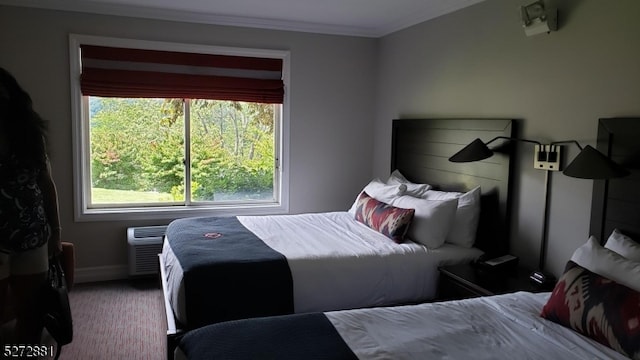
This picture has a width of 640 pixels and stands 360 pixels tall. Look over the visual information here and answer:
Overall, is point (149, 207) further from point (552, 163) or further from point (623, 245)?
point (623, 245)

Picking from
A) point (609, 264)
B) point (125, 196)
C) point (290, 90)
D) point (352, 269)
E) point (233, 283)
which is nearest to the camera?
point (609, 264)

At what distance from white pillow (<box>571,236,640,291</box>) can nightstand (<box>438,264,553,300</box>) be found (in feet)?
1.62

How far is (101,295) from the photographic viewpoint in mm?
3984

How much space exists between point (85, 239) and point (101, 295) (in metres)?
0.60

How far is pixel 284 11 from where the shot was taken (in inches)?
163

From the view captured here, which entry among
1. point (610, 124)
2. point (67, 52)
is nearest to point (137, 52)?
point (67, 52)

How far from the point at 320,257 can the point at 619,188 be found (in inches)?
64.2

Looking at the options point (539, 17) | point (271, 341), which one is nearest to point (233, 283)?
point (271, 341)

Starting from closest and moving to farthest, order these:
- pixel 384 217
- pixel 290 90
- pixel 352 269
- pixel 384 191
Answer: pixel 352 269 → pixel 384 217 → pixel 384 191 → pixel 290 90

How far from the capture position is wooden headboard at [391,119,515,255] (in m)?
3.28

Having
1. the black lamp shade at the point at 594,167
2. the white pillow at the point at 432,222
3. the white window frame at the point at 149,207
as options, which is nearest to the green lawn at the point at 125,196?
the white window frame at the point at 149,207

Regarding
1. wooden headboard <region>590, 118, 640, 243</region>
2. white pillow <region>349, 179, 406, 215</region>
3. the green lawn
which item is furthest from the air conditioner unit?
wooden headboard <region>590, 118, 640, 243</region>

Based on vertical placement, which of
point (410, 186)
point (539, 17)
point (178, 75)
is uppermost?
point (539, 17)

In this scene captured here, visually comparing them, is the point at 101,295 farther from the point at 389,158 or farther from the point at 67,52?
the point at 389,158
